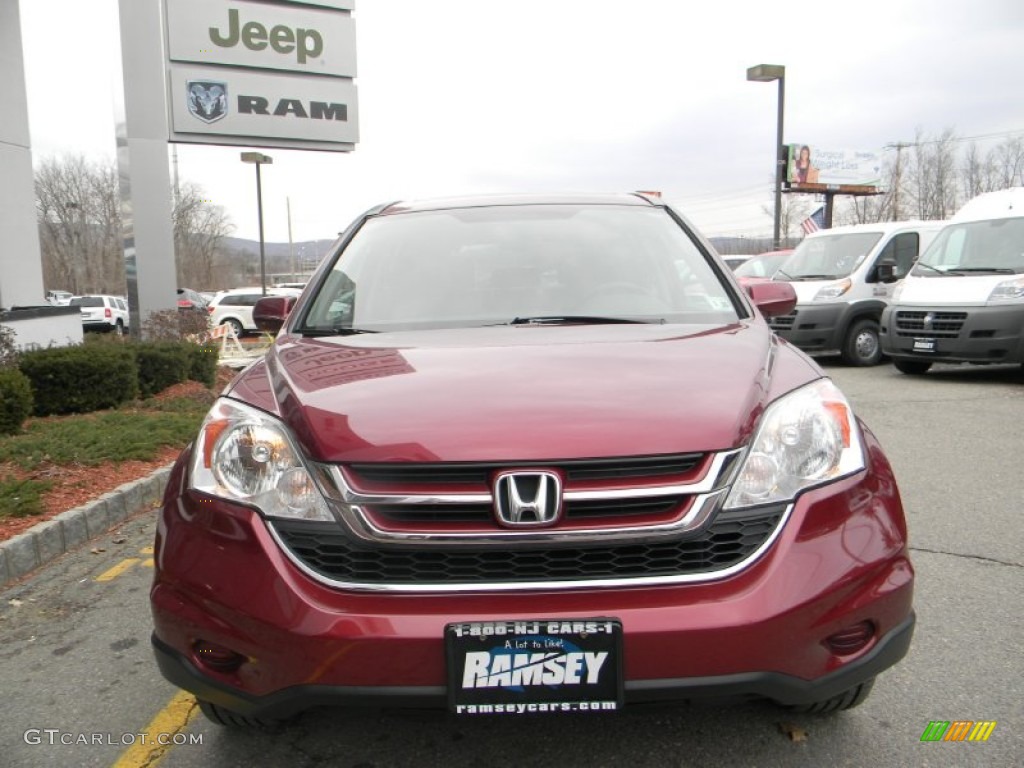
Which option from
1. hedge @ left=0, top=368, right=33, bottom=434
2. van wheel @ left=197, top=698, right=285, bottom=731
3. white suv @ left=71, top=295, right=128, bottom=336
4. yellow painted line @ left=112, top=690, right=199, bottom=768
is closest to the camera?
van wheel @ left=197, top=698, right=285, bottom=731

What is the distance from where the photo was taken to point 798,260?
1244 cm

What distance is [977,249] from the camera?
9.34 m

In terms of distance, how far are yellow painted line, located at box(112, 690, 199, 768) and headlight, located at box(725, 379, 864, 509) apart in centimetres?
176

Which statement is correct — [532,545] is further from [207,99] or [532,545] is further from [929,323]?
[207,99]

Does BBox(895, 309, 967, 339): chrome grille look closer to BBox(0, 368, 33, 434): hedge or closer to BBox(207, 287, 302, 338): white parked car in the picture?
BBox(0, 368, 33, 434): hedge

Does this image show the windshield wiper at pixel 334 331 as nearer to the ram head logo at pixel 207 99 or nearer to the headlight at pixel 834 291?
the ram head logo at pixel 207 99

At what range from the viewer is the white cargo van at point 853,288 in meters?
11.1

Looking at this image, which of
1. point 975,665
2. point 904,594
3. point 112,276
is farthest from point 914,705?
point 112,276

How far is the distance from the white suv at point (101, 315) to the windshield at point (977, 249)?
949 inches

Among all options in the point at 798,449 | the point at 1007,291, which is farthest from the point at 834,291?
the point at 798,449

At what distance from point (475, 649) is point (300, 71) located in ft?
38.8

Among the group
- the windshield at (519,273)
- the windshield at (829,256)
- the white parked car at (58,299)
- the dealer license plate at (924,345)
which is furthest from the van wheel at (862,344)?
the white parked car at (58,299)

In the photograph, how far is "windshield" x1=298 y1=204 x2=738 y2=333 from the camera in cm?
275

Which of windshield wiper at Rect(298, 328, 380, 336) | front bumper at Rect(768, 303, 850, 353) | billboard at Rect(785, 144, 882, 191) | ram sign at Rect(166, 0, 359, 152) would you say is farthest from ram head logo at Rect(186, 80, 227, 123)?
billboard at Rect(785, 144, 882, 191)
